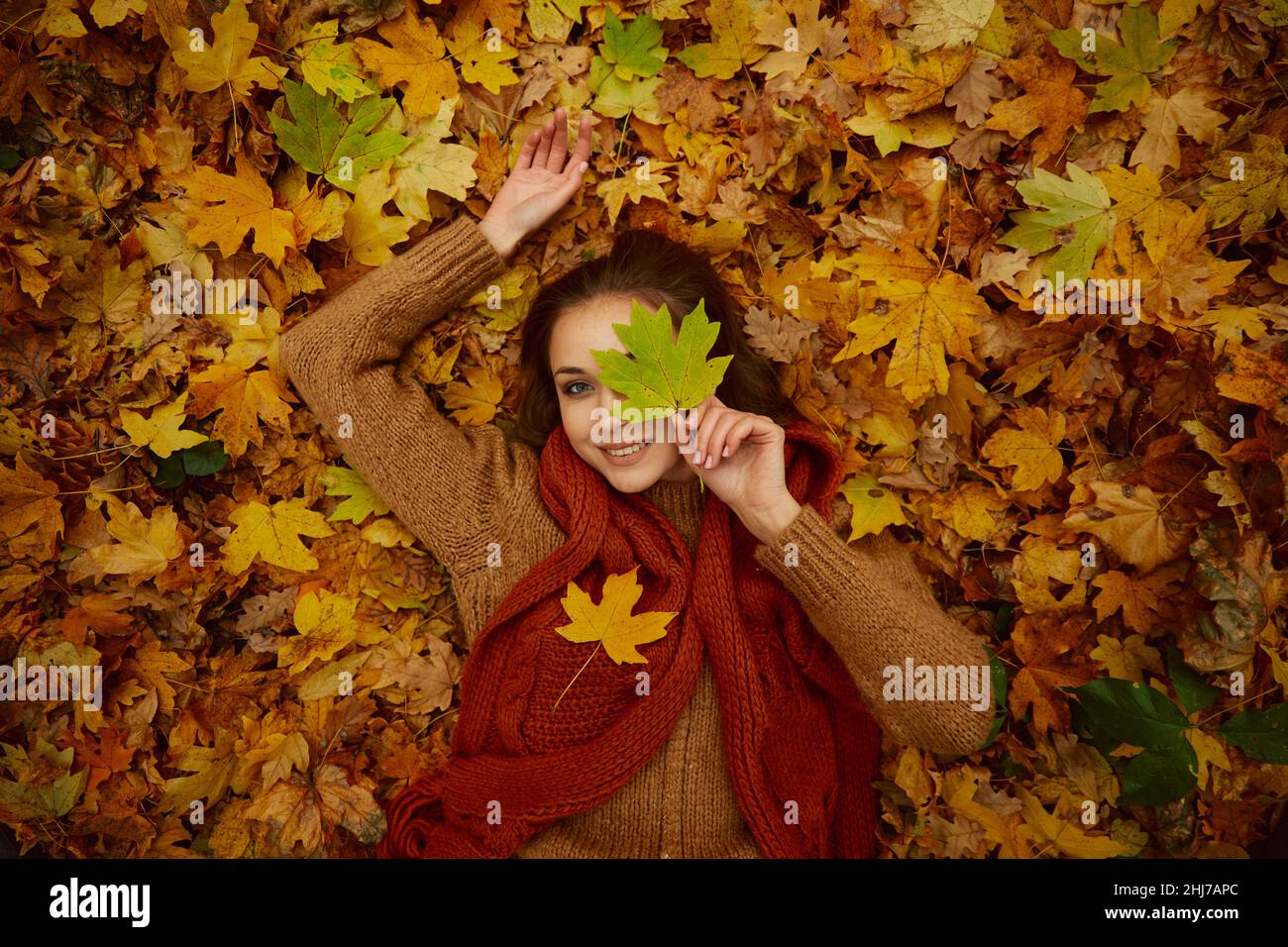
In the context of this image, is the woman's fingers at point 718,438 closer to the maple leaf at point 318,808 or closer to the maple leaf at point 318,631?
the maple leaf at point 318,631

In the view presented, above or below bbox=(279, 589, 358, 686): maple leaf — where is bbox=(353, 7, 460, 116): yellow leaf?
above

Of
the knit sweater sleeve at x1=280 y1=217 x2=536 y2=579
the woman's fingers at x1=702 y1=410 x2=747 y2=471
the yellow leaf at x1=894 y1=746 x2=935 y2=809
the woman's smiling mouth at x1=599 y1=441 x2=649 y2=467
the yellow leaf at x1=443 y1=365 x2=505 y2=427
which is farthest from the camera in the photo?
the yellow leaf at x1=443 y1=365 x2=505 y2=427

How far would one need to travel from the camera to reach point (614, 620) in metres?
1.91

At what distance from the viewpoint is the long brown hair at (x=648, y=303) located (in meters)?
1.95

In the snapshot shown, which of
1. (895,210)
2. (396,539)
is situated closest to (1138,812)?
(895,210)

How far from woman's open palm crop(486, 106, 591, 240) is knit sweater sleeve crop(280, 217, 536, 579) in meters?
0.10

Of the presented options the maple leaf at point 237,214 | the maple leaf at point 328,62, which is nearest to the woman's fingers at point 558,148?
the maple leaf at point 328,62

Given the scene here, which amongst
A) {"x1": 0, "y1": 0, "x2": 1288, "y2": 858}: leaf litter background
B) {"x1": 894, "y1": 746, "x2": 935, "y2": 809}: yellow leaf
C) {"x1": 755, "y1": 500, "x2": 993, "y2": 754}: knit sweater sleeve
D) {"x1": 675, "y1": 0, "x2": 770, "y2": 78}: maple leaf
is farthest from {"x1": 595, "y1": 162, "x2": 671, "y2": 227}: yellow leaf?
{"x1": 894, "y1": 746, "x2": 935, "y2": 809}: yellow leaf

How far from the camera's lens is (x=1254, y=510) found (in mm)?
1877

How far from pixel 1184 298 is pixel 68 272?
2694 mm

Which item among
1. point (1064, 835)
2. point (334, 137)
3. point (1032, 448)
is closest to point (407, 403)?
point (334, 137)

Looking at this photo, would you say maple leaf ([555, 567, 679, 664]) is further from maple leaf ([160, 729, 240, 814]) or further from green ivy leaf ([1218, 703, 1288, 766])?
A: green ivy leaf ([1218, 703, 1288, 766])

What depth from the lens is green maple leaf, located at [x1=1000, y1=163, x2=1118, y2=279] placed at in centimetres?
191

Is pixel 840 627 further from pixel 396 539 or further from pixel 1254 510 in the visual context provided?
pixel 396 539
